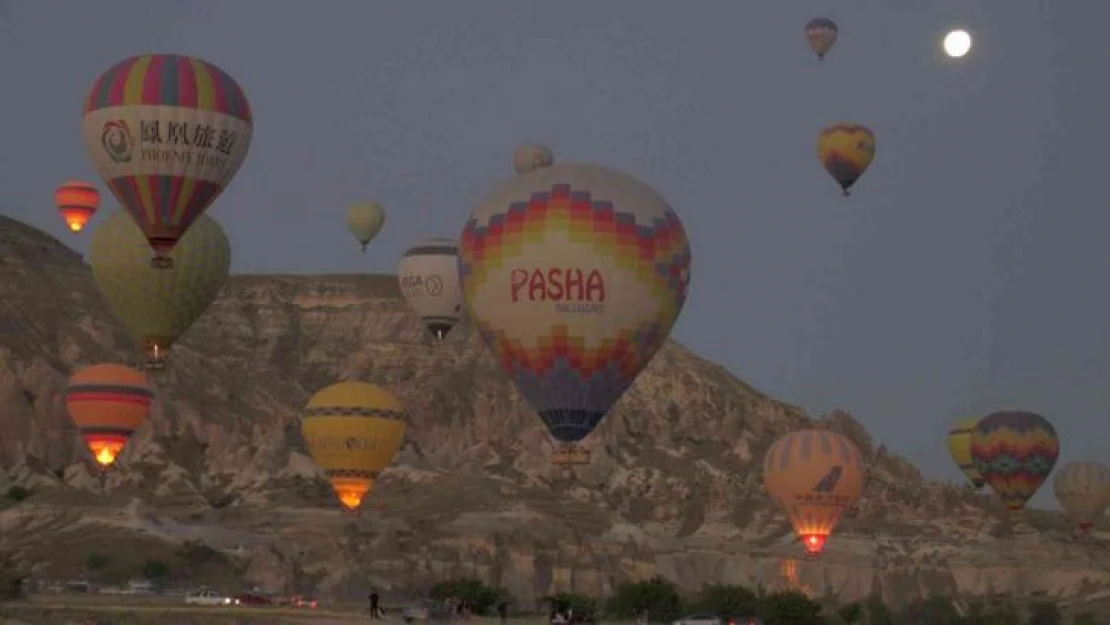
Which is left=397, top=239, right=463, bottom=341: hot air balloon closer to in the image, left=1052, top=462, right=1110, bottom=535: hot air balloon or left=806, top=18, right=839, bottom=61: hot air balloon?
left=806, top=18, right=839, bottom=61: hot air balloon

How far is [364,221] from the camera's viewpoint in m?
124

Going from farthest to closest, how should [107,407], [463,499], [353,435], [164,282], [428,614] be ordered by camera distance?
[463,499], [107,407], [353,435], [164,282], [428,614]

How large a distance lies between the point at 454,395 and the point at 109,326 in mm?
34359

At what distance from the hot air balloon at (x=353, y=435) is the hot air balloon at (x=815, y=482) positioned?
1804cm

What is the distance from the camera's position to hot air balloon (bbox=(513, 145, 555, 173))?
113m

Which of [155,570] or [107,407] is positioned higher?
[107,407]

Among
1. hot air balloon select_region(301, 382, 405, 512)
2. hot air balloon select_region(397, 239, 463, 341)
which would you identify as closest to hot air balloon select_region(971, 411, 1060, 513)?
hot air balloon select_region(397, 239, 463, 341)

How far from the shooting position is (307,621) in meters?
58.9

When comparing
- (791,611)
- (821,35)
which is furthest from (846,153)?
(791,611)

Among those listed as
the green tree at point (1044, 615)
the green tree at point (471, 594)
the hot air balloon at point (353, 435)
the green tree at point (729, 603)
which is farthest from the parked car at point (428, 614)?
the green tree at point (1044, 615)

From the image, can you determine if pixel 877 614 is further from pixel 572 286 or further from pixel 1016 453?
pixel 572 286

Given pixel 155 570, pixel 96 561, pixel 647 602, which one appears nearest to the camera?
pixel 647 602

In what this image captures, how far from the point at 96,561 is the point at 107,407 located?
14.7 meters

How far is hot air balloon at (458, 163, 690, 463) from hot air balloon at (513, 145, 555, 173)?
179ft
